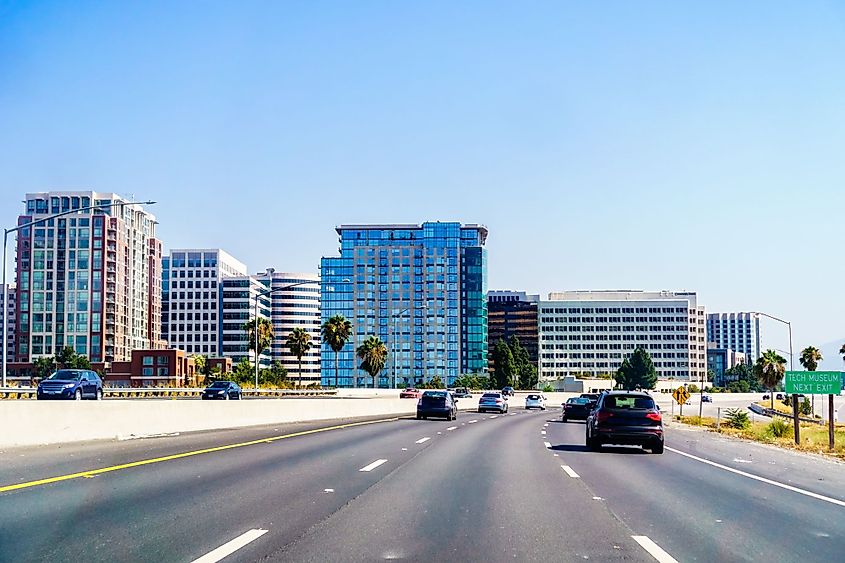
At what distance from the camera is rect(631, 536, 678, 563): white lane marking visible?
8.95m

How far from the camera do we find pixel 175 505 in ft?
40.0

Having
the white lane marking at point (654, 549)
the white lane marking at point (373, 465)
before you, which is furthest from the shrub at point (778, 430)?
the white lane marking at point (654, 549)

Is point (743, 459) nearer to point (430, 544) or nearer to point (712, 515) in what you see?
point (712, 515)

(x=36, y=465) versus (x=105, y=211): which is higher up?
(x=105, y=211)

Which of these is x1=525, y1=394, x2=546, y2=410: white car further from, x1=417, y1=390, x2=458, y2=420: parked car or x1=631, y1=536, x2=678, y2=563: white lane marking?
x1=631, y1=536, x2=678, y2=563: white lane marking

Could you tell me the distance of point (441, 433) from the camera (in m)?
33.5

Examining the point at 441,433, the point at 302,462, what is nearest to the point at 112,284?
the point at 441,433

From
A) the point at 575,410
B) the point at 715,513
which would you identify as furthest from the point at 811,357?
the point at 715,513

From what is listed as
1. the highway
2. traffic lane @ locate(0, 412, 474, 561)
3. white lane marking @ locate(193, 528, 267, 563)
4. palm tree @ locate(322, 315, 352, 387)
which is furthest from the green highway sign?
palm tree @ locate(322, 315, 352, 387)

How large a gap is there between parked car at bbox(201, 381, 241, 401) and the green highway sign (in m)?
45.9

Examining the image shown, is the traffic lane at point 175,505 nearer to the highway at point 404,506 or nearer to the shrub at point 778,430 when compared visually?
the highway at point 404,506

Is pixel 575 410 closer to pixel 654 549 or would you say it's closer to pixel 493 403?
pixel 493 403

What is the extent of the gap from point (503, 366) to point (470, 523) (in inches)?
6622

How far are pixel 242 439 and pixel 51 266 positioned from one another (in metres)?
179
